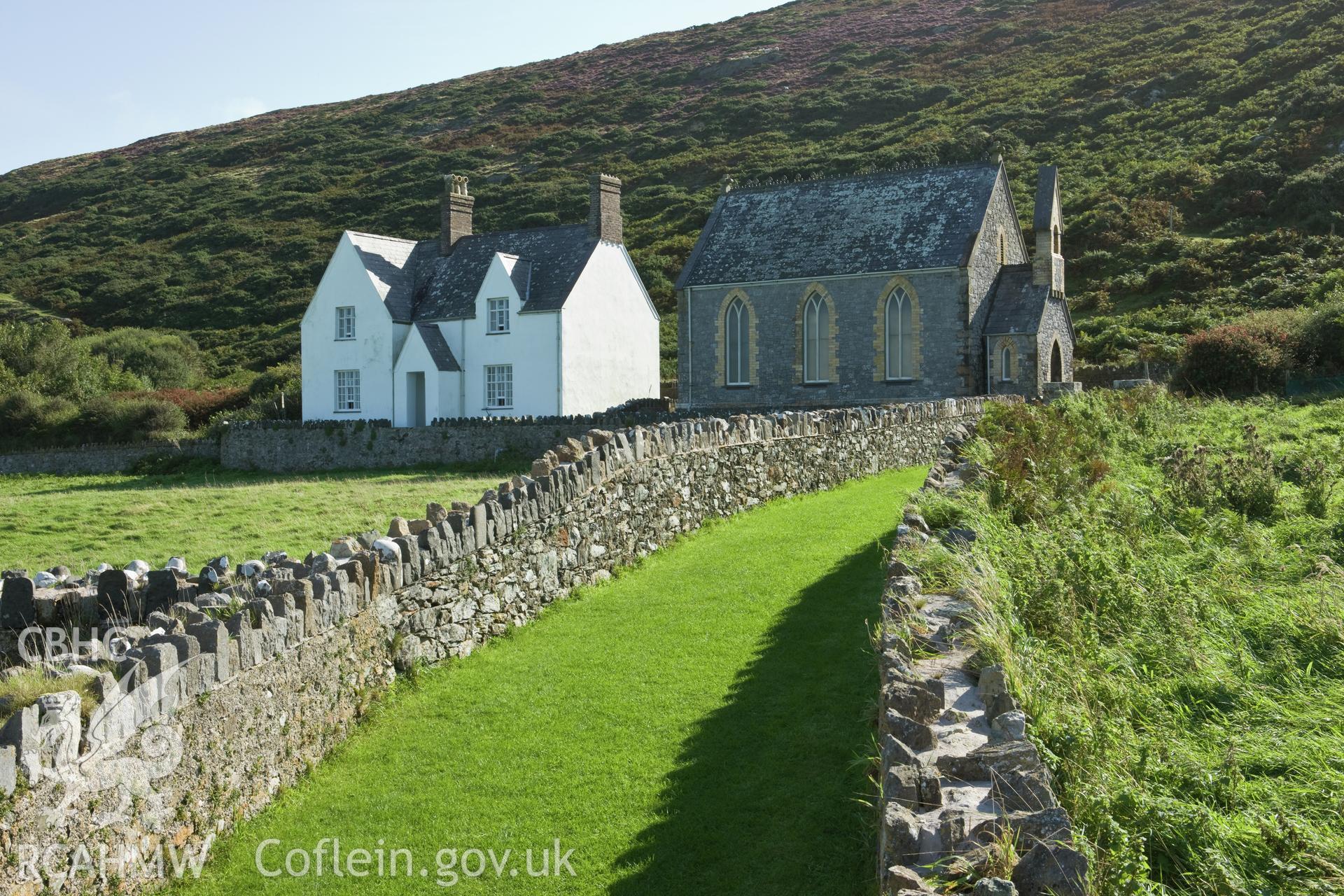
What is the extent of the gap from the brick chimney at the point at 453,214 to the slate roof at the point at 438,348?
444cm

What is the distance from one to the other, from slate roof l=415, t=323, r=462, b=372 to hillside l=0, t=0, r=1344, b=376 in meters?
22.4

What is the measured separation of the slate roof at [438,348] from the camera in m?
39.8

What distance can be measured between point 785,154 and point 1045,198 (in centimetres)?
4641

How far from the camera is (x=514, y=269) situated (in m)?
39.4

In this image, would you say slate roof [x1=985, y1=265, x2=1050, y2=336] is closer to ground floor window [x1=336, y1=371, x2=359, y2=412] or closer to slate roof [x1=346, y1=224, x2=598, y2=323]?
slate roof [x1=346, y1=224, x2=598, y2=323]

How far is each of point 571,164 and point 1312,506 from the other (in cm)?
8368

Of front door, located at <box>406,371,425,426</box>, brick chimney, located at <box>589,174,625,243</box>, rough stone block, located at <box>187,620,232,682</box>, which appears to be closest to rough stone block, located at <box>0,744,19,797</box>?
rough stone block, located at <box>187,620,232,682</box>

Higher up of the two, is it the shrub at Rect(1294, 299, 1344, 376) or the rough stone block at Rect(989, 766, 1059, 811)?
the shrub at Rect(1294, 299, 1344, 376)

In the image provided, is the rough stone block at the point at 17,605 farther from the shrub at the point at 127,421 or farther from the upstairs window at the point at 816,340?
the shrub at the point at 127,421

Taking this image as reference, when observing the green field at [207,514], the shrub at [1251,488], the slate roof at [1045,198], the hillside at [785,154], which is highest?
the hillside at [785,154]

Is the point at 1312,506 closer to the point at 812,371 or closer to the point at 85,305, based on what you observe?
the point at 812,371

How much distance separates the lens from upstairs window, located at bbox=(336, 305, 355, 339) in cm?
4203

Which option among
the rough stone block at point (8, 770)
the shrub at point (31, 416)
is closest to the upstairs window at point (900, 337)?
the shrub at point (31, 416)

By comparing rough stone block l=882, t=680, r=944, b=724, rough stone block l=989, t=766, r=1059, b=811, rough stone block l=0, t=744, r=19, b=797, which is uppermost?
rough stone block l=882, t=680, r=944, b=724
